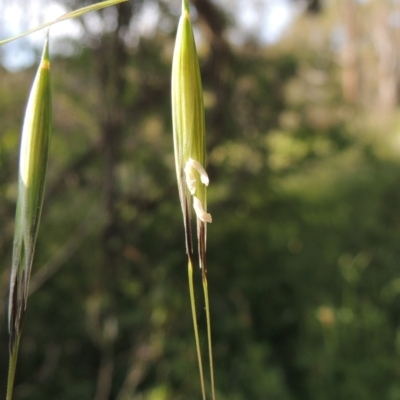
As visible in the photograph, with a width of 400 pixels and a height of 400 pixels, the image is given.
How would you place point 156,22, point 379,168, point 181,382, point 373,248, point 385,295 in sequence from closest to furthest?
point 181,382 < point 156,22 < point 385,295 < point 373,248 < point 379,168

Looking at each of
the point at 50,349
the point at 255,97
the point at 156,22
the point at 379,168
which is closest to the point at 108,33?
the point at 156,22

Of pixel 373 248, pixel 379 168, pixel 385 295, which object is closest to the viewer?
pixel 385 295

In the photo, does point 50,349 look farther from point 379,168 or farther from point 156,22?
point 379,168

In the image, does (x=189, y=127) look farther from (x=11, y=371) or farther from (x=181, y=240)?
(x=181, y=240)

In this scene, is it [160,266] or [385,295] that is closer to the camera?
[160,266]

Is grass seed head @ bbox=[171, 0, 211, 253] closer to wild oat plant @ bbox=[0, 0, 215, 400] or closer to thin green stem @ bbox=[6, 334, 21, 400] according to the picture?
wild oat plant @ bbox=[0, 0, 215, 400]

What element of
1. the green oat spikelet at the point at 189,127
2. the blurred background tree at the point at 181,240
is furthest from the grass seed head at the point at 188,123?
the blurred background tree at the point at 181,240
